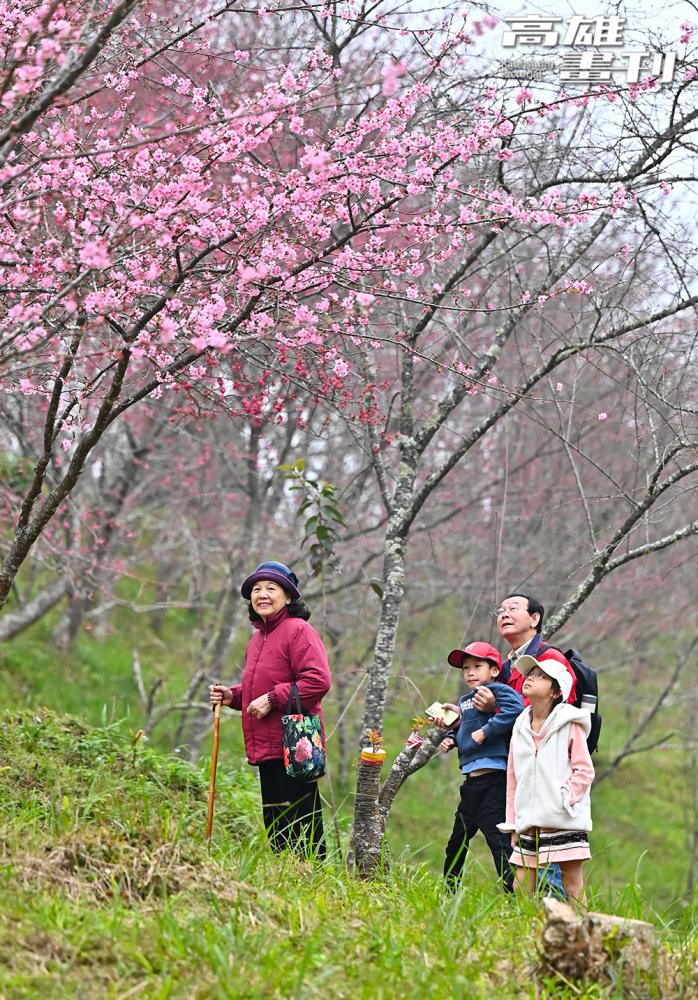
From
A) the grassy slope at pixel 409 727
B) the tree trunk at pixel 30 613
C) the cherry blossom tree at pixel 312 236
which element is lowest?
the grassy slope at pixel 409 727

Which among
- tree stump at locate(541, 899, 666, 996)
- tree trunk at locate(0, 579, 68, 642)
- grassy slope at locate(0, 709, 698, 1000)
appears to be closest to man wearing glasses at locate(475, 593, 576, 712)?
grassy slope at locate(0, 709, 698, 1000)

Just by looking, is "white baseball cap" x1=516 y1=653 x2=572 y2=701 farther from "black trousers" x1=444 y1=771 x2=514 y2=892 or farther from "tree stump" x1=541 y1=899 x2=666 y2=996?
"tree stump" x1=541 y1=899 x2=666 y2=996

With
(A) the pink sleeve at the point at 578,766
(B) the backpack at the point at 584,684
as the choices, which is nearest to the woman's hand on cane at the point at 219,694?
(B) the backpack at the point at 584,684

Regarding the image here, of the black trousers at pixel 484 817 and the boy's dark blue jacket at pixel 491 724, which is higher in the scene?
the boy's dark blue jacket at pixel 491 724

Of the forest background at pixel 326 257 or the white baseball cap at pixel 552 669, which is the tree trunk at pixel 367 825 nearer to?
the forest background at pixel 326 257

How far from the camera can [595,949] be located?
3.18 metres

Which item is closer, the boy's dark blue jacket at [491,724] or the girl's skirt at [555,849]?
the girl's skirt at [555,849]

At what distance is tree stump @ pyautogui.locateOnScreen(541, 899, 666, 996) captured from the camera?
315 cm

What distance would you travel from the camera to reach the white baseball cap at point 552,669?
448 centimetres

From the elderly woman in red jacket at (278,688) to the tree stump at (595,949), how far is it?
1727mm

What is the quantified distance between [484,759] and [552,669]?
2.09 feet

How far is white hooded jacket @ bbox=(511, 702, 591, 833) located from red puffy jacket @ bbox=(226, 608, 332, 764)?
36.8 inches

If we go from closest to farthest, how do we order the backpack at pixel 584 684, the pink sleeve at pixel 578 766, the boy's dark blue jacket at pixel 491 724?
1. the pink sleeve at pixel 578 766
2. the backpack at pixel 584 684
3. the boy's dark blue jacket at pixel 491 724

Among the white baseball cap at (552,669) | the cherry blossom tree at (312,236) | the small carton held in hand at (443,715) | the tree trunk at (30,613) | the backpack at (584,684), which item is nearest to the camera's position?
the cherry blossom tree at (312,236)
